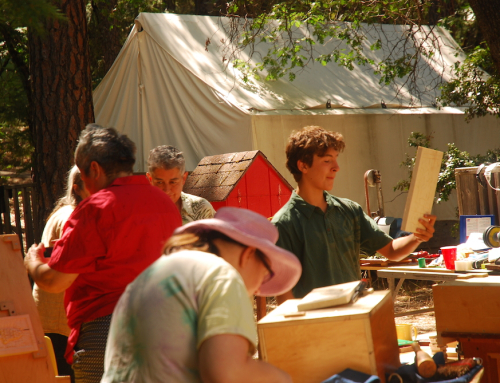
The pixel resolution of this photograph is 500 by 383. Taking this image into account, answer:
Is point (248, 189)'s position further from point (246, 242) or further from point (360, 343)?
point (246, 242)

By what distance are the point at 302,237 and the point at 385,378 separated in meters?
0.93

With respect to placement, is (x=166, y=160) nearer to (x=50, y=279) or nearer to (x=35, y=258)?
(x=35, y=258)

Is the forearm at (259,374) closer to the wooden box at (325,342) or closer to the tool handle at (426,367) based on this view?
the wooden box at (325,342)

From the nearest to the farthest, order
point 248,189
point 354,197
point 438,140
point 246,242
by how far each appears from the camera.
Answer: point 246,242
point 248,189
point 354,197
point 438,140

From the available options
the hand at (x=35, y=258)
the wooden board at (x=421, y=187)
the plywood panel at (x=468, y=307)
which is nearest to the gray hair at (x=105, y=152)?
the hand at (x=35, y=258)

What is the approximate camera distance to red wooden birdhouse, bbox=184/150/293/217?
634 cm

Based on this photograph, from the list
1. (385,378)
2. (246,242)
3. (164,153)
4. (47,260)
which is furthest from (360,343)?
(164,153)

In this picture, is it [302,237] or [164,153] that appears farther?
[164,153]

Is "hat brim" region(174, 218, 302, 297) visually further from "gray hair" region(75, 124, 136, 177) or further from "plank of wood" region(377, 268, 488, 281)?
"plank of wood" region(377, 268, 488, 281)

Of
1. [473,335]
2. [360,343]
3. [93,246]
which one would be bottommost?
[473,335]

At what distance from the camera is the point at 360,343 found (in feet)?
6.69

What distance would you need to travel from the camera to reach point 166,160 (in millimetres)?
3879

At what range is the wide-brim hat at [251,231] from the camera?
4.54 feet

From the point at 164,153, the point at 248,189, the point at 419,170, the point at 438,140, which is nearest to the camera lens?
the point at 419,170
